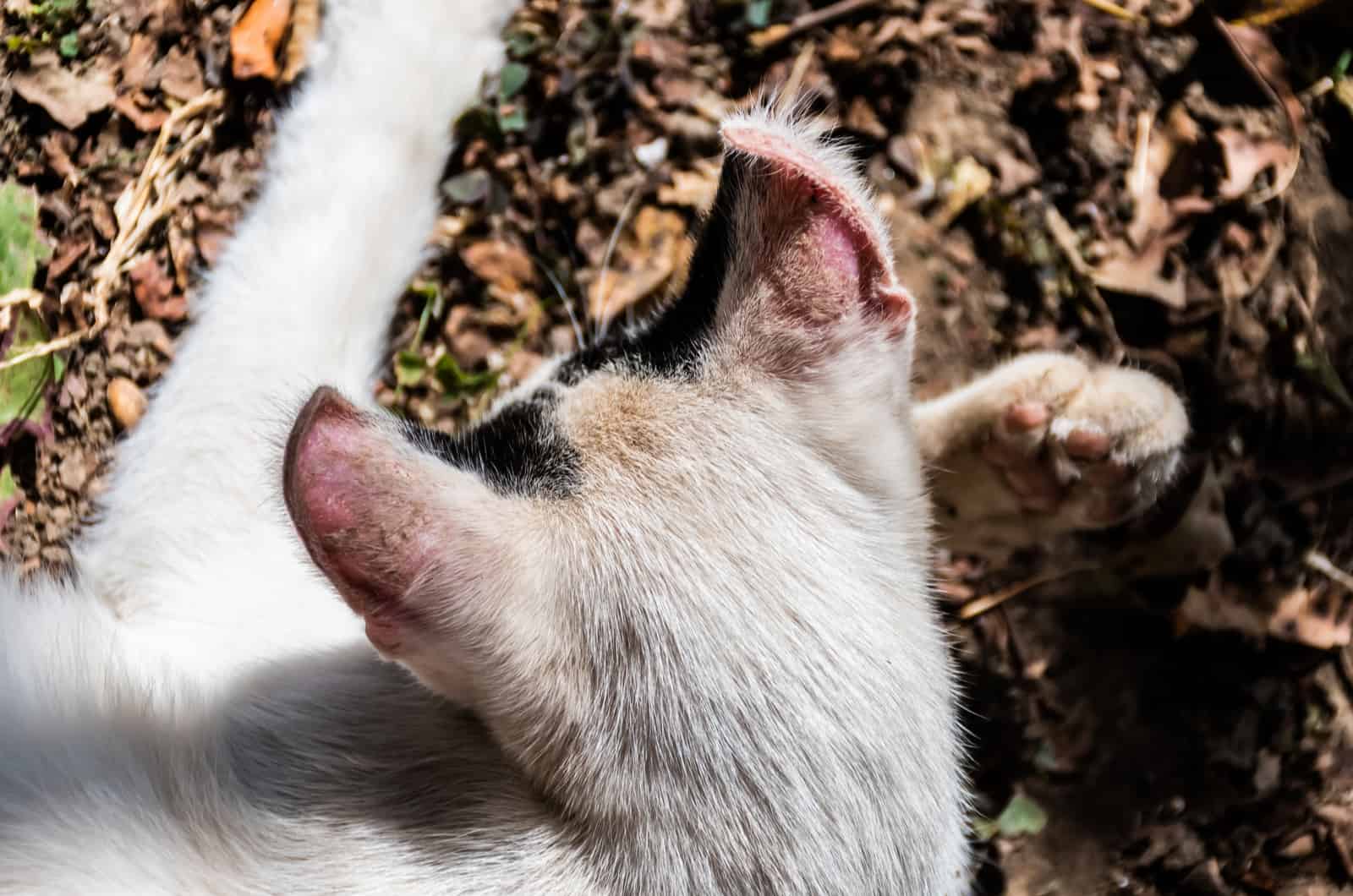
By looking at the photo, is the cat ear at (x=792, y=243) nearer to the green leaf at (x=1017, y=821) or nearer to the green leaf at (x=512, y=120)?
the green leaf at (x=512, y=120)

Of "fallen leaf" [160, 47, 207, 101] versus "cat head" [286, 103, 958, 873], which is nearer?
"cat head" [286, 103, 958, 873]

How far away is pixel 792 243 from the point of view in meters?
1.22

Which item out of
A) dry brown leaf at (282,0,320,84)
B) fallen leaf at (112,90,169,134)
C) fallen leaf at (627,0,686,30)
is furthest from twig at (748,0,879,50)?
fallen leaf at (112,90,169,134)

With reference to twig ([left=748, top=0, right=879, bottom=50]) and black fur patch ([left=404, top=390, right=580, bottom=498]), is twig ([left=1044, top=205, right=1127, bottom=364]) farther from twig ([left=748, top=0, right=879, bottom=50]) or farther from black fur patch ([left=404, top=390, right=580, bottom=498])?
black fur patch ([left=404, top=390, right=580, bottom=498])

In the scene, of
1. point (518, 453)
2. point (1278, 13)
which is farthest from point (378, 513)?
point (1278, 13)

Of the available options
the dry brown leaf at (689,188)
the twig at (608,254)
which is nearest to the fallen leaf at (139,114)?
the twig at (608,254)

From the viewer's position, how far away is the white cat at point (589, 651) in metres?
1.21

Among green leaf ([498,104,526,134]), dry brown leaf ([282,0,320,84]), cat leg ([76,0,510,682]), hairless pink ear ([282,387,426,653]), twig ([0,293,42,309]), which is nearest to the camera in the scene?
hairless pink ear ([282,387,426,653])

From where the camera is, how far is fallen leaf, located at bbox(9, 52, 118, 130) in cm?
275

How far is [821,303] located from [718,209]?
0.17 meters

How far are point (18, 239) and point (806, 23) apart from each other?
7.00 ft

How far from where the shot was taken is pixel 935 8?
115 inches

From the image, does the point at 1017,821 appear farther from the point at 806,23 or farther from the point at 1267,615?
the point at 806,23

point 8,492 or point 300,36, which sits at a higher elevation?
point 300,36
